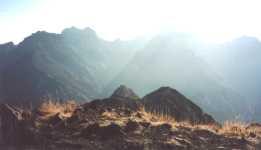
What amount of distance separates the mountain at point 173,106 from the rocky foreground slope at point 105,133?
5.66m

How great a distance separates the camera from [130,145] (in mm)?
9711

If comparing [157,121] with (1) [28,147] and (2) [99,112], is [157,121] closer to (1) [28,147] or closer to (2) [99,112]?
(2) [99,112]

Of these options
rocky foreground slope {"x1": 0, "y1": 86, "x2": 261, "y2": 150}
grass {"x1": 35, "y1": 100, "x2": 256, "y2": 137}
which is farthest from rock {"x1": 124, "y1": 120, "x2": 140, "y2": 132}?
grass {"x1": 35, "y1": 100, "x2": 256, "y2": 137}

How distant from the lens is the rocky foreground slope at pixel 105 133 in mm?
9891

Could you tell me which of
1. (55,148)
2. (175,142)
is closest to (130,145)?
(175,142)

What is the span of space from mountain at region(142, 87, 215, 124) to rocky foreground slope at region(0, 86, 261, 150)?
5660mm

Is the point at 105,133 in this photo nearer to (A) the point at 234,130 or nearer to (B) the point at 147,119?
(B) the point at 147,119

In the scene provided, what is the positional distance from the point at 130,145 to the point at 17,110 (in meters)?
4.14

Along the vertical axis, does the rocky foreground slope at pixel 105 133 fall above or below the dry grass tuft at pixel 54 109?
below

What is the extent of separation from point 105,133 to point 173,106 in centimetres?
912

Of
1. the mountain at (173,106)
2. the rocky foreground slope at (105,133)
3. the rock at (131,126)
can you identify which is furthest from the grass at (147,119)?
the mountain at (173,106)

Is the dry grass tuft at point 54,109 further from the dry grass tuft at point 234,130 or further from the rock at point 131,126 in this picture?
the dry grass tuft at point 234,130

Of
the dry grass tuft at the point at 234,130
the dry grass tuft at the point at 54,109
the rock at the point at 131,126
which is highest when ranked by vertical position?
the dry grass tuft at the point at 54,109

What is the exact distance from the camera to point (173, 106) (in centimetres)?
1917
